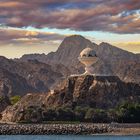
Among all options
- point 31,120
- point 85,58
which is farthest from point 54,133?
point 85,58

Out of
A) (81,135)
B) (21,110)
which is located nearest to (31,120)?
(21,110)

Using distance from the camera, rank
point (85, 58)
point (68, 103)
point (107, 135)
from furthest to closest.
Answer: point (85, 58) < point (68, 103) < point (107, 135)

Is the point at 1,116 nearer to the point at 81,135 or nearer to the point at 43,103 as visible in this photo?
the point at 43,103

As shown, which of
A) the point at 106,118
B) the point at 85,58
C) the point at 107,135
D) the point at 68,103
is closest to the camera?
the point at 107,135

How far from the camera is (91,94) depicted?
184m

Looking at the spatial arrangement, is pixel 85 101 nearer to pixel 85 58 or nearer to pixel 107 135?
pixel 85 58

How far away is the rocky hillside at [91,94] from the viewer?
182 metres

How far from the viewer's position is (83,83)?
187m

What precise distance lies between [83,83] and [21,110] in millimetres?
29414

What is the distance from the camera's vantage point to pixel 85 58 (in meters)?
196

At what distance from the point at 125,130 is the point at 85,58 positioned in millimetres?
68976

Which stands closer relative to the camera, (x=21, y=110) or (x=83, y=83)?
(x=21, y=110)

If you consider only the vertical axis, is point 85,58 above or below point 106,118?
above

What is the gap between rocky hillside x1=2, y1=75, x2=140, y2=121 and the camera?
182125mm
